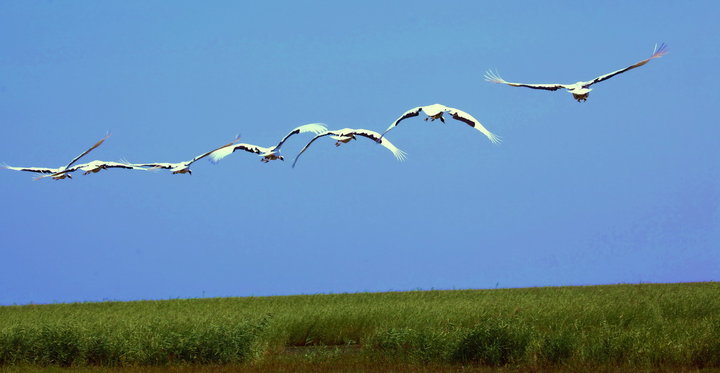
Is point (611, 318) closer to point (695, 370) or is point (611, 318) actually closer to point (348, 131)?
point (695, 370)

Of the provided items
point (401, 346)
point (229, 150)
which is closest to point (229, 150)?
point (229, 150)

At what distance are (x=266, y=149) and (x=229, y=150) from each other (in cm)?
66

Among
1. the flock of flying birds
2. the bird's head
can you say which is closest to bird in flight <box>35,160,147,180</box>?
the flock of flying birds

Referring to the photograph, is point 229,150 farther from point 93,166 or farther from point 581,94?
point 581,94

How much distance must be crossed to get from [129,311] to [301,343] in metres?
11.9

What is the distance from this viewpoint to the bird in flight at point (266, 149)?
14.1 meters

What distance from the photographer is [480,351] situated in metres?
16.3

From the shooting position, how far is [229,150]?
14305mm

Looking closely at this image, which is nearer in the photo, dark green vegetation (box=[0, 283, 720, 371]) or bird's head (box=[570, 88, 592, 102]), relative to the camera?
bird's head (box=[570, 88, 592, 102])

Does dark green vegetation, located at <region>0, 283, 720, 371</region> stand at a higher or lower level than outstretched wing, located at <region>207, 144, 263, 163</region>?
lower

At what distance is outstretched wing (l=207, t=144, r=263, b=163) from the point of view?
14.0m

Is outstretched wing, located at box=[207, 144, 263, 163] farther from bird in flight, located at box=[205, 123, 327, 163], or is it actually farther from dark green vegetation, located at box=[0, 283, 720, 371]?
dark green vegetation, located at box=[0, 283, 720, 371]

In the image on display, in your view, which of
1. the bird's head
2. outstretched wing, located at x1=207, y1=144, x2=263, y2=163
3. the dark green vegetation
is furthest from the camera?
the dark green vegetation

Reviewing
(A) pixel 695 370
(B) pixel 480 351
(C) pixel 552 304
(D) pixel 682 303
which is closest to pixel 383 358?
(B) pixel 480 351
